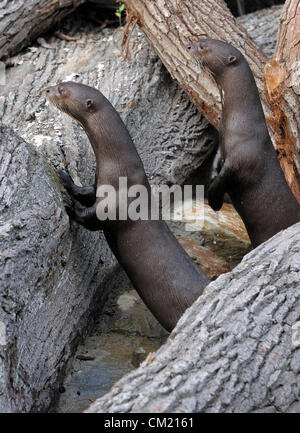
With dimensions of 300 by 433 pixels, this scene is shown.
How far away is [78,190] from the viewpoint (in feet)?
11.8

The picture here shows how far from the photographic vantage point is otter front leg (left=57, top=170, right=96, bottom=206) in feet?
11.7

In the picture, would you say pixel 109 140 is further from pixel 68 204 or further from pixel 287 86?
pixel 287 86

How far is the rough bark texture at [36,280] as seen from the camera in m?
2.64

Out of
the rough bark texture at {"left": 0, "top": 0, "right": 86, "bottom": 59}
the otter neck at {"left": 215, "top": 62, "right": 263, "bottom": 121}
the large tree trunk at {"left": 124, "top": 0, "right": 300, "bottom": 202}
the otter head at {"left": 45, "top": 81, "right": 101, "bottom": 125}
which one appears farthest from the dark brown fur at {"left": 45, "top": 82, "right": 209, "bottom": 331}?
the rough bark texture at {"left": 0, "top": 0, "right": 86, "bottom": 59}

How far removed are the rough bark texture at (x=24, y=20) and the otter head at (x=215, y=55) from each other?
1.59 meters

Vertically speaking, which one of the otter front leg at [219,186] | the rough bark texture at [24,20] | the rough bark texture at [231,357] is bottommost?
the otter front leg at [219,186]

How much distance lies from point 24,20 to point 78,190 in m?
2.27

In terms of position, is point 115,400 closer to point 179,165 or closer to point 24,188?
point 24,188

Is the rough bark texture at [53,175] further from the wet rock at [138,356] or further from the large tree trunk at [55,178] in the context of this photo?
the wet rock at [138,356]

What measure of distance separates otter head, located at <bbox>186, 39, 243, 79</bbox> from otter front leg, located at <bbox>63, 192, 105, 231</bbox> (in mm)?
1406

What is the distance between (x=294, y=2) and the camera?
3.98 metres

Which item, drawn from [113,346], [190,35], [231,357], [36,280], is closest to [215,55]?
[190,35]

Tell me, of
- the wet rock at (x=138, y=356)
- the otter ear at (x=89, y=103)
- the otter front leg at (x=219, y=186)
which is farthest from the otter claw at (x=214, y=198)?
the wet rock at (x=138, y=356)
